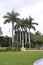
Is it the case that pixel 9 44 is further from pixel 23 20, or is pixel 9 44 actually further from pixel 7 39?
pixel 23 20

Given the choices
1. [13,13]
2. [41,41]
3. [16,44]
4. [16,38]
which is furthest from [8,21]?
[41,41]

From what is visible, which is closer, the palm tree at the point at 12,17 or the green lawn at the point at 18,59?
the green lawn at the point at 18,59

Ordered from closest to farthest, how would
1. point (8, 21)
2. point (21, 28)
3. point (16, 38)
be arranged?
1. point (8, 21)
2. point (21, 28)
3. point (16, 38)

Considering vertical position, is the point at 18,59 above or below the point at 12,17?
below

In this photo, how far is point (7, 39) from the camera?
77.2 m

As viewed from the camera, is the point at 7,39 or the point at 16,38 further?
the point at 16,38

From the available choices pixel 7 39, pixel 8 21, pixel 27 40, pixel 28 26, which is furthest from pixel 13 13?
pixel 27 40

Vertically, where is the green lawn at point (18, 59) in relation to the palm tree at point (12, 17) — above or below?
below

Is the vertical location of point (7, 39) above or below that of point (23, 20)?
below

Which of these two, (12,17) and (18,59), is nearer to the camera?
(18,59)

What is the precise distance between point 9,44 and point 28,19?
10754 mm

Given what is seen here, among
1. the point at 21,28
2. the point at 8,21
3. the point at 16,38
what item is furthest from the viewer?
the point at 16,38

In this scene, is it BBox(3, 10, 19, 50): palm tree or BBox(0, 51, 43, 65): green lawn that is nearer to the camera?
BBox(0, 51, 43, 65): green lawn

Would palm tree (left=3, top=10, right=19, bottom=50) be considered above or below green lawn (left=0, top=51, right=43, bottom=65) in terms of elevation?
above
